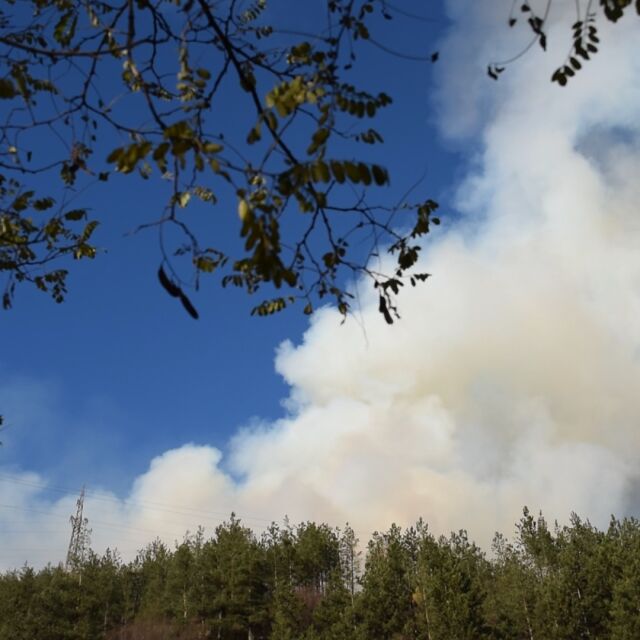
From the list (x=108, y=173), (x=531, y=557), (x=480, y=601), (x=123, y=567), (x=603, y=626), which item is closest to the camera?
(x=108, y=173)

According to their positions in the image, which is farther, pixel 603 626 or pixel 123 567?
pixel 123 567

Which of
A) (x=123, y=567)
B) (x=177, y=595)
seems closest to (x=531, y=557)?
(x=177, y=595)

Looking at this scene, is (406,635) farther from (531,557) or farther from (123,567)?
(123,567)

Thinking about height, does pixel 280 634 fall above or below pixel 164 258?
above

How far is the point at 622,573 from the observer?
113ft

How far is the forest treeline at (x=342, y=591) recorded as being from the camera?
33.3 m

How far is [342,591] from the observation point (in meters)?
38.0

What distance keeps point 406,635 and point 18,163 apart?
3618 cm

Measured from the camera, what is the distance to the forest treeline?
33281 millimetres

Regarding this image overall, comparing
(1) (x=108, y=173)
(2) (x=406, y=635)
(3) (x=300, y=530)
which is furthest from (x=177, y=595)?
(1) (x=108, y=173)

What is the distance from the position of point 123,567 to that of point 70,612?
19142 millimetres

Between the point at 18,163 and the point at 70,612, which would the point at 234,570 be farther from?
the point at 18,163

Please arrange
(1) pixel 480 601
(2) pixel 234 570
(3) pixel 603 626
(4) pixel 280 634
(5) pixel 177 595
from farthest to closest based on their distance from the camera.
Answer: (5) pixel 177 595 → (2) pixel 234 570 → (4) pixel 280 634 → (3) pixel 603 626 → (1) pixel 480 601

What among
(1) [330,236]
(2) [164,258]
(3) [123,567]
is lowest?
(2) [164,258]
